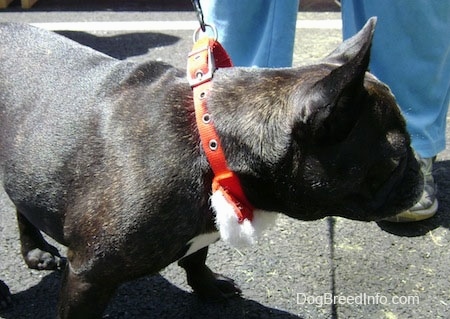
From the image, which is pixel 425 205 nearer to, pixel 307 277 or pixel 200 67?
pixel 307 277

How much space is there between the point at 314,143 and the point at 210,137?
319 millimetres

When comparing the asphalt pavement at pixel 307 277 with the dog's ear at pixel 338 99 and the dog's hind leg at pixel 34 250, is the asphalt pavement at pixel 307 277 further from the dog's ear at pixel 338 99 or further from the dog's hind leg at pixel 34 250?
the dog's ear at pixel 338 99

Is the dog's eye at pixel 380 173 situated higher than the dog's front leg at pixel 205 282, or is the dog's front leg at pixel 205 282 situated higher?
the dog's eye at pixel 380 173

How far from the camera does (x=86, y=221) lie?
7.11ft

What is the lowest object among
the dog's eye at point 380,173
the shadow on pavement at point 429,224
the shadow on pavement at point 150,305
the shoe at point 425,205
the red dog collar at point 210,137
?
the shadow on pavement at point 429,224

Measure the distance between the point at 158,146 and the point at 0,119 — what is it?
73 centimetres

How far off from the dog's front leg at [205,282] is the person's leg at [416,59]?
0.92 metres

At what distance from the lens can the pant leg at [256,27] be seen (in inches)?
118

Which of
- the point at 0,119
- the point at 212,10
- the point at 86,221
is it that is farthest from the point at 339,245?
the point at 0,119

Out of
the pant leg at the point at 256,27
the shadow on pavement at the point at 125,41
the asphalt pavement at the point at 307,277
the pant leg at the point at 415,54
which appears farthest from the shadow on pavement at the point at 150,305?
the shadow on pavement at the point at 125,41

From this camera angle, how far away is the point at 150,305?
9.29 ft

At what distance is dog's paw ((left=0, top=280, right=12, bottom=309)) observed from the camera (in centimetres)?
278

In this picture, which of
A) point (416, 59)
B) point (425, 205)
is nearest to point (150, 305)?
point (425, 205)

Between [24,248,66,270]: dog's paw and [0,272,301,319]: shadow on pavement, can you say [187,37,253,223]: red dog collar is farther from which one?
[24,248,66,270]: dog's paw
